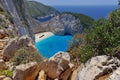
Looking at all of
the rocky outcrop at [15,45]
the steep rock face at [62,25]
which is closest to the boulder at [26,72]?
the rocky outcrop at [15,45]

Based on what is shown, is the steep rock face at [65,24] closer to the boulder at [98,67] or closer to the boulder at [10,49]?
the boulder at [10,49]

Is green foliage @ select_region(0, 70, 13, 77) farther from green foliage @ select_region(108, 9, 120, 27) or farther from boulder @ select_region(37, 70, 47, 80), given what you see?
green foliage @ select_region(108, 9, 120, 27)

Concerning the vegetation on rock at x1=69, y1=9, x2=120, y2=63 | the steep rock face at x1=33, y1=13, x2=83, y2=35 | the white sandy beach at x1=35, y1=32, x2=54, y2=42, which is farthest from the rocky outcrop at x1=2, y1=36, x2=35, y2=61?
the steep rock face at x1=33, y1=13, x2=83, y2=35

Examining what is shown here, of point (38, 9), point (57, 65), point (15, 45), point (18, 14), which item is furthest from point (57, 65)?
point (38, 9)

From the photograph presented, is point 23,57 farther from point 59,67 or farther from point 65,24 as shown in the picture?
point 65,24

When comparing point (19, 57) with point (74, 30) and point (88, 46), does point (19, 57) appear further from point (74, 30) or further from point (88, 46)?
point (74, 30)
